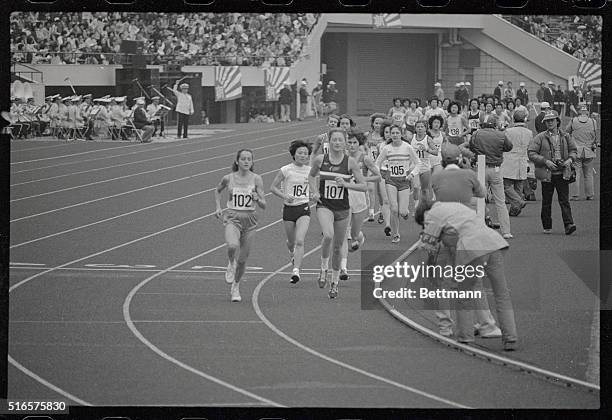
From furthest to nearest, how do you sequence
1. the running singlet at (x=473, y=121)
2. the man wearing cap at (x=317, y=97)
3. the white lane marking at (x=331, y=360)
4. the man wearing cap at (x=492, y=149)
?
the man wearing cap at (x=317, y=97)
the running singlet at (x=473, y=121)
the man wearing cap at (x=492, y=149)
the white lane marking at (x=331, y=360)

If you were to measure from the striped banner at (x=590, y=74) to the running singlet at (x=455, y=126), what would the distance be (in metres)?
5.94

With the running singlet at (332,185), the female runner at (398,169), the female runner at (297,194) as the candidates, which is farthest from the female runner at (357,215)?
the female runner at (398,169)

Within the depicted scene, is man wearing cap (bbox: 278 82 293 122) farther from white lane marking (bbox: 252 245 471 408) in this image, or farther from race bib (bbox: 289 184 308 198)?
white lane marking (bbox: 252 245 471 408)

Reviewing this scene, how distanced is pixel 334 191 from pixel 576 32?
403cm

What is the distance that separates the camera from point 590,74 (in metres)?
11.0

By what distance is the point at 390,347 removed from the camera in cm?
1179

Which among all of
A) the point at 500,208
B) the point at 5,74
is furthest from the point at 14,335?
the point at 500,208

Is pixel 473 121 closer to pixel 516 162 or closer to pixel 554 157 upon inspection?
pixel 516 162

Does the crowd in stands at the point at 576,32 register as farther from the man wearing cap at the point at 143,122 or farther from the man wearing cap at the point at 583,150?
the man wearing cap at the point at 143,122

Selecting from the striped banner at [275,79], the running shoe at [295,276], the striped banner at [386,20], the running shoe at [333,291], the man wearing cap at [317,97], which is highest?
the striped banner at [386,20]

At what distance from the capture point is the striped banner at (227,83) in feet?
53.9

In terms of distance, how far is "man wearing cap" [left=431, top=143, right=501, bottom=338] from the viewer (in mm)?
11734

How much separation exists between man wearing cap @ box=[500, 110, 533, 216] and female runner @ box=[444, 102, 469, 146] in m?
0.60

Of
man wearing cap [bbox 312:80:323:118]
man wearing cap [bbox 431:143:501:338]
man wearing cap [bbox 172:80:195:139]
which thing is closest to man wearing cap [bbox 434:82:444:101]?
man wearing cap [bbox 172:80:195:139]
